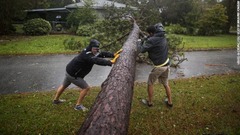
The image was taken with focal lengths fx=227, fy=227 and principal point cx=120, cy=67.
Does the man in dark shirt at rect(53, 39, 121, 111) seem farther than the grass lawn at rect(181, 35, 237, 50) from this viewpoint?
No

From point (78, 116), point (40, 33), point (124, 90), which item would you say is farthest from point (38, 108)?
point (40, 33)

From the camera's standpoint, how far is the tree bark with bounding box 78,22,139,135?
2137 mm

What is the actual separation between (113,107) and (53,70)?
8.39 m

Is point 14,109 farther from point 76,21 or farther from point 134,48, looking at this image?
point 76,21

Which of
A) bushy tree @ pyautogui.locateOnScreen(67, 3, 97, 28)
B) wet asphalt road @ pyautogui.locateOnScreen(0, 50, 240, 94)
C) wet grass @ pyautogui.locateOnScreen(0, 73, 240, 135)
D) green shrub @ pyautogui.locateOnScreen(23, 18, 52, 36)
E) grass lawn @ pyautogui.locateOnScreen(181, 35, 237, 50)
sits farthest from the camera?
bushy tree @ pyautogui.locateOnScreen(67, 3, 97, 28)

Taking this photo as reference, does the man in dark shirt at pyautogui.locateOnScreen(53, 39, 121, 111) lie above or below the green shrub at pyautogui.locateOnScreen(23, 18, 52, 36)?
above

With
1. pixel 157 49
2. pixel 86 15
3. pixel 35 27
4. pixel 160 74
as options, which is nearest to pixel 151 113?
pixel 160 74

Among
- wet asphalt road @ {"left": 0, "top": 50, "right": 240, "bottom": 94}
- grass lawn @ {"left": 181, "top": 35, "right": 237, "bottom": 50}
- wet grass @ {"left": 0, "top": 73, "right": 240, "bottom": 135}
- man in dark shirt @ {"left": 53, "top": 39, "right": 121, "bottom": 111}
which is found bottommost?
grass lawn @ {"left": 181, "top": 35, "right": 237, "bottom": 50}

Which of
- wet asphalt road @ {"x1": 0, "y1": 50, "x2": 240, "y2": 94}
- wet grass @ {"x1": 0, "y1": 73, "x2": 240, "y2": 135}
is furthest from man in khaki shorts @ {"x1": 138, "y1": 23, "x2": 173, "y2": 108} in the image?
wet asphalt road @ {"x1": 0, "y1": 50, "x2": 240, "y2": 94}

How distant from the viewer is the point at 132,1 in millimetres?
11062

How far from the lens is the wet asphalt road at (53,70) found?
8312 millimetres

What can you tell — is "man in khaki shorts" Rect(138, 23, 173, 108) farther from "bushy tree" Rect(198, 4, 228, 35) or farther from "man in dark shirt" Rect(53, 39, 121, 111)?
"bushy tree" Rect(198, 4, 228, 35)

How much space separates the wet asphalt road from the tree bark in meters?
4.82

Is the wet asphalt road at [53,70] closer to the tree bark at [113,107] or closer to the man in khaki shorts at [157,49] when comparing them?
the man in khaki shorts at [157,49]
